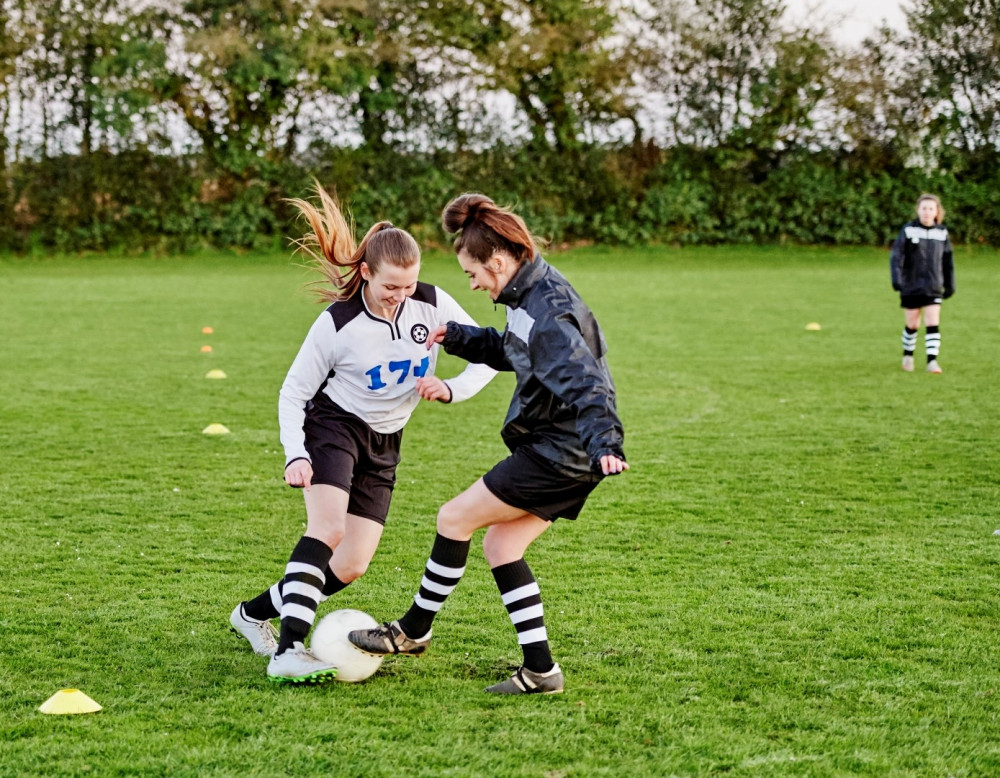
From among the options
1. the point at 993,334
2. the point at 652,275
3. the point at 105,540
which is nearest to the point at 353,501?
the point at 105,540

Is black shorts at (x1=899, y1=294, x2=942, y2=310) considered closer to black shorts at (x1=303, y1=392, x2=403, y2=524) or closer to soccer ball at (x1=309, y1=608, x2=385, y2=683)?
black shorts at (x1=303, y1=392, x2=403, y2=524)

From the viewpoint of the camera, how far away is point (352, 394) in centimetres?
468

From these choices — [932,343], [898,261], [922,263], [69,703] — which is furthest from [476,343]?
[922,263]

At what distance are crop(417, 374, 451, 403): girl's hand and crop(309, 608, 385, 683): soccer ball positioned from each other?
89cm

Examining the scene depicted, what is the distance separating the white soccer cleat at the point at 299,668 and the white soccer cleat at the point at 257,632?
275 millimetres

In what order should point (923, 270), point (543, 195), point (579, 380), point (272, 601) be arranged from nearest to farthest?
1. point (579, 380)
2. point (272, 601)
3. point (923, 270)
4. point (543, 195)

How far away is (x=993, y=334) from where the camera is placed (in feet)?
53.0

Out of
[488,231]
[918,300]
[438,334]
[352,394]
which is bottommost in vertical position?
[918,300]

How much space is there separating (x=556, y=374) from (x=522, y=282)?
0.39m

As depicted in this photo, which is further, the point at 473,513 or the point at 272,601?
the point at 272,601

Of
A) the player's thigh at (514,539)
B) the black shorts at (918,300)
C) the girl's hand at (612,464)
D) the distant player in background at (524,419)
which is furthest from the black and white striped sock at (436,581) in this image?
the black shorts at (918,300)

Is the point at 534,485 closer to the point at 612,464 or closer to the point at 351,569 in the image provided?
the point at 612,464

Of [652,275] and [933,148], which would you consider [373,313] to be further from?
[933,148]

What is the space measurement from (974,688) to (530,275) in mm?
2134
